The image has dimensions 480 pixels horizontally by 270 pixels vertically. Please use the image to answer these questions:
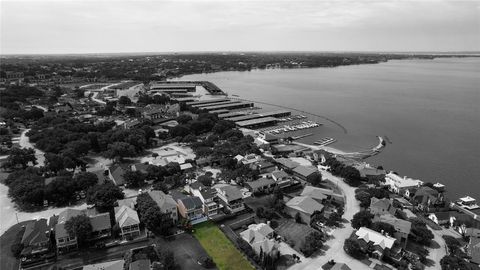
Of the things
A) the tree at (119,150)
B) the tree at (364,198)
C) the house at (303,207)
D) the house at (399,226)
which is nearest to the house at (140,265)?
the house at (303,207)

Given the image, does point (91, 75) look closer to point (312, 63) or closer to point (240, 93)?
point (240, 93)

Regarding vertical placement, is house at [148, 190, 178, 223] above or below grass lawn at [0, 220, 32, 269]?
above

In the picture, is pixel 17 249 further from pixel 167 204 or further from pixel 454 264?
pixel 454 264

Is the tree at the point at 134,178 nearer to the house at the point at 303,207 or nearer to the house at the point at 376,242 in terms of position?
the house at the point at 303,207

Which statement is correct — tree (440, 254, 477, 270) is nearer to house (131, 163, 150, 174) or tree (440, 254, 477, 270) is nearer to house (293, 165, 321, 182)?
house (293, 165, 321, 182)

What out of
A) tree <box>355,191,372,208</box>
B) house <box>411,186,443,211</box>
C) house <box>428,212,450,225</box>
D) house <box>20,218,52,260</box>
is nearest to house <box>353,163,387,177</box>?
house <box>411,186,443,211</box>

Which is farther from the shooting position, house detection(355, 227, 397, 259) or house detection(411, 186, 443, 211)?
house detection(411, 186, 443, 211)

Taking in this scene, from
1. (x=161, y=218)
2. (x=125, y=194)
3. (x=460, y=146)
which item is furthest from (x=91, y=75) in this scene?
(x=460, y=146)
